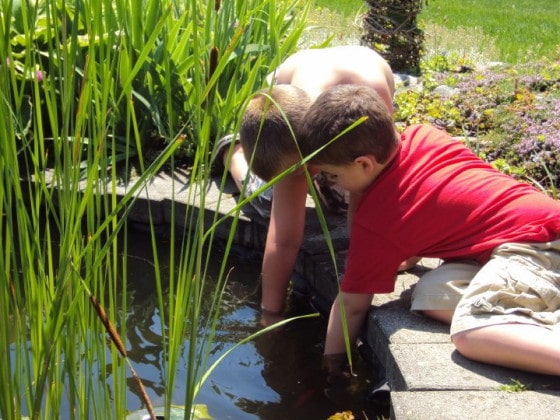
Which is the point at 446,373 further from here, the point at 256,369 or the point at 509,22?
the point at 509,22

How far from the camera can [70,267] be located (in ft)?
4.55

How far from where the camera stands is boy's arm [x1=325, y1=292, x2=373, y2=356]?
256cm

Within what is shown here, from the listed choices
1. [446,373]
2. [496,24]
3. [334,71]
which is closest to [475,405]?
[446,373]

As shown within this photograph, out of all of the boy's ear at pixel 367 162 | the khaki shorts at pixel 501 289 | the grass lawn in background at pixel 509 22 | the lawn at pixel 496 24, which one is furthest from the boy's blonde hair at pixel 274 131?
the grass lawn in background at pixel 509 22

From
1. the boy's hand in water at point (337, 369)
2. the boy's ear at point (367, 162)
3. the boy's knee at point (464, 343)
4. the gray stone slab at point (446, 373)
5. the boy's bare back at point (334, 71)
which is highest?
the boy's bare back at point (334, 71)

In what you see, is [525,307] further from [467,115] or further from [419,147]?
[467,115]

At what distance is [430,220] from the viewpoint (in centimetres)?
252

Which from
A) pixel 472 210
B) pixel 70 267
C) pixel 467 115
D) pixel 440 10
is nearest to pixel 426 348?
pixel 472 210

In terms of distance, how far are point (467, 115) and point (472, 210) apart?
2006 mm

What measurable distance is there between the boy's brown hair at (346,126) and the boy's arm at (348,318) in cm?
41

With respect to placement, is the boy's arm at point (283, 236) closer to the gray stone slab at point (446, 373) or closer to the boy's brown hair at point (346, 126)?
the boy's brown hair at point (346, 126)

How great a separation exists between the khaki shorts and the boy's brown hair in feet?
1.31

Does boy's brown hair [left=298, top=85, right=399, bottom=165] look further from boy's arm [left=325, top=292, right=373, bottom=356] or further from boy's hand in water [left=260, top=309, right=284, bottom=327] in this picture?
boy's hand in water [left=260, top=309, right=284, bottom=327]

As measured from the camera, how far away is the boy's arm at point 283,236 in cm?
283
